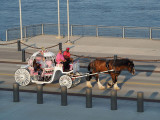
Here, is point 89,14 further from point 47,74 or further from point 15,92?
point 15,92

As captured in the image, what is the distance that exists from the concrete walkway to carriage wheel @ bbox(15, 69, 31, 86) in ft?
6.11

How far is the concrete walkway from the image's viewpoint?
18656 mm

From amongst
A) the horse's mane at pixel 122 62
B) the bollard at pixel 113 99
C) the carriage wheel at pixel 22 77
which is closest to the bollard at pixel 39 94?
the carriage wheel at pixel 22 77

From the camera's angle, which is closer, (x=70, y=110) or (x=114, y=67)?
(x=70, y=110)

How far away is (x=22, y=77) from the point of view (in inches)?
917

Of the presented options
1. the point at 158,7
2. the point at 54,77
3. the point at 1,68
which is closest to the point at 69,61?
the point at 54,77

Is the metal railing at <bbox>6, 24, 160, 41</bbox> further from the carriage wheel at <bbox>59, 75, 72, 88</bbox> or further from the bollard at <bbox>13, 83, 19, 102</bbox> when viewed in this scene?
the bollard at <bbox>13, 83, 19, 102</bbox>

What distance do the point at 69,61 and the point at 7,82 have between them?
3514mm

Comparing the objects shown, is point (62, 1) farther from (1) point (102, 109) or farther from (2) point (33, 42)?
(1) point (102, 109)

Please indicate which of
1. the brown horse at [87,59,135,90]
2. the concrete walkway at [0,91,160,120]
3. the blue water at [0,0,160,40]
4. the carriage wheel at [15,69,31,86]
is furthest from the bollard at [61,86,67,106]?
the blue water at [0,0,160,40]

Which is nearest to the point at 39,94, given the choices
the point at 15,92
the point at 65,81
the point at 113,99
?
the point at 15,92

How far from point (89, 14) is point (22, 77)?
7389 cm

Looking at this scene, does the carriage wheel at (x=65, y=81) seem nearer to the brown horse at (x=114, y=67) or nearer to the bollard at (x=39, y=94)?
the brown horse at (x=114, y=67)

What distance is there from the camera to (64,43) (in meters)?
37.5
